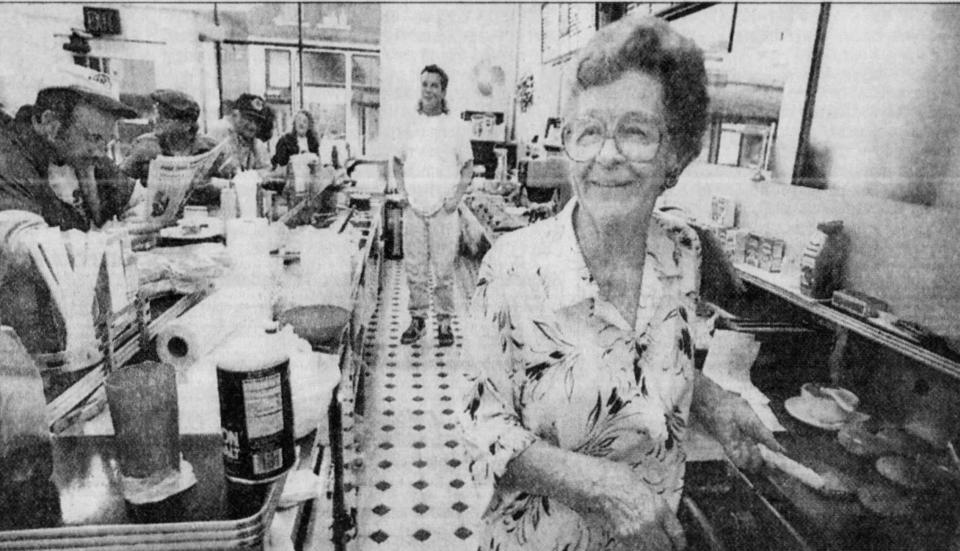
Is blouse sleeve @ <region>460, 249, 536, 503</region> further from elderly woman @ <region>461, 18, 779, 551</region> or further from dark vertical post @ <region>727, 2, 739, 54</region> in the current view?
dark vertical post @ <region>727, 2, 739, 54</region>

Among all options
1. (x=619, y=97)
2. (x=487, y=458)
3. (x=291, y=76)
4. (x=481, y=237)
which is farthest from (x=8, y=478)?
(x=291, y=76)

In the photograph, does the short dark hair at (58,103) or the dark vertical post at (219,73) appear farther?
the dark vertical post at (219,73)

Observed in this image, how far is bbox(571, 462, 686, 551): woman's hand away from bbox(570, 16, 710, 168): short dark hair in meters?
0.65

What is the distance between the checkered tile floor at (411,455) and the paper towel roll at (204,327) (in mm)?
1431

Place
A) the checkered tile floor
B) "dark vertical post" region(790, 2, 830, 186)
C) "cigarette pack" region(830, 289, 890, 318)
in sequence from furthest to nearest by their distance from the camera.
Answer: the checkered tile floor
"dark vertical post" region(790, 2, 830, 186)
"cigarette pack" region(830, 289, 890, 318)

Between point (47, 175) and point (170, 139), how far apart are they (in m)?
2.51

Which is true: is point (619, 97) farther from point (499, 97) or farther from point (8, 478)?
point (499, 97)

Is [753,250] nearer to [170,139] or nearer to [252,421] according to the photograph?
[252,421]

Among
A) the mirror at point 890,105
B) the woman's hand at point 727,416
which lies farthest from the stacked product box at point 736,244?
the woman's hand at point 727,416

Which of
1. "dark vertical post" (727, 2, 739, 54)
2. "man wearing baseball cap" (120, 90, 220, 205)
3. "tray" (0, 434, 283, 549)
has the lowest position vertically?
"tray" (0, 434, 283, 549)

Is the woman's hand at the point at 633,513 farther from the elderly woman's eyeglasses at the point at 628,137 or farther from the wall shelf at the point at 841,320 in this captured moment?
the wall shelf at the point at 841,320

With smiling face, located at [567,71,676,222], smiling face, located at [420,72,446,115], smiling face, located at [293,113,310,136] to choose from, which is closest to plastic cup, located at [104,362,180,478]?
smiling face, located at [567,71,676,222]

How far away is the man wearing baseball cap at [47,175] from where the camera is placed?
4.04 ft

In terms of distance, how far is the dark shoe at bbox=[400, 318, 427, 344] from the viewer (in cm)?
479
